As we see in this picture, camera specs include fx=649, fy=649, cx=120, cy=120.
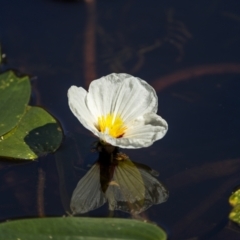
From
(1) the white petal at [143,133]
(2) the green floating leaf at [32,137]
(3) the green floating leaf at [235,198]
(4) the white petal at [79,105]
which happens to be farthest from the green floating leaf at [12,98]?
(3) the green floating leaf at [235,198]

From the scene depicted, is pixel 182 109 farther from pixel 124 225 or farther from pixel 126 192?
pixel 124 225

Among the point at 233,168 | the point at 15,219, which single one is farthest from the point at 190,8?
the point at 15,219

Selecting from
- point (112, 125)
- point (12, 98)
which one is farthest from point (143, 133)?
point (12, 98)

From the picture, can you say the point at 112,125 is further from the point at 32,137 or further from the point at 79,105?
the point at 32,137

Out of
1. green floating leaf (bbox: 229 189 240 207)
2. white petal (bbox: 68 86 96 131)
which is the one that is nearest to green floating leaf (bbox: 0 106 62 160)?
white petal (bbox: 68 86 96 131)

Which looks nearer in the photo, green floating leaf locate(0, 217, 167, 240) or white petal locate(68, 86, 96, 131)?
green floating leaf locate(0, 217, 167, 240)

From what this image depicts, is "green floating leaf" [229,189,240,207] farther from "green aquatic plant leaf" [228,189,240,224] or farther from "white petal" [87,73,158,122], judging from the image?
"white petal" [87,73,158,122]

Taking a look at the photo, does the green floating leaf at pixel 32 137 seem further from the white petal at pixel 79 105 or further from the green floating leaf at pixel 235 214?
the green floating leaf at pixel 235 214
